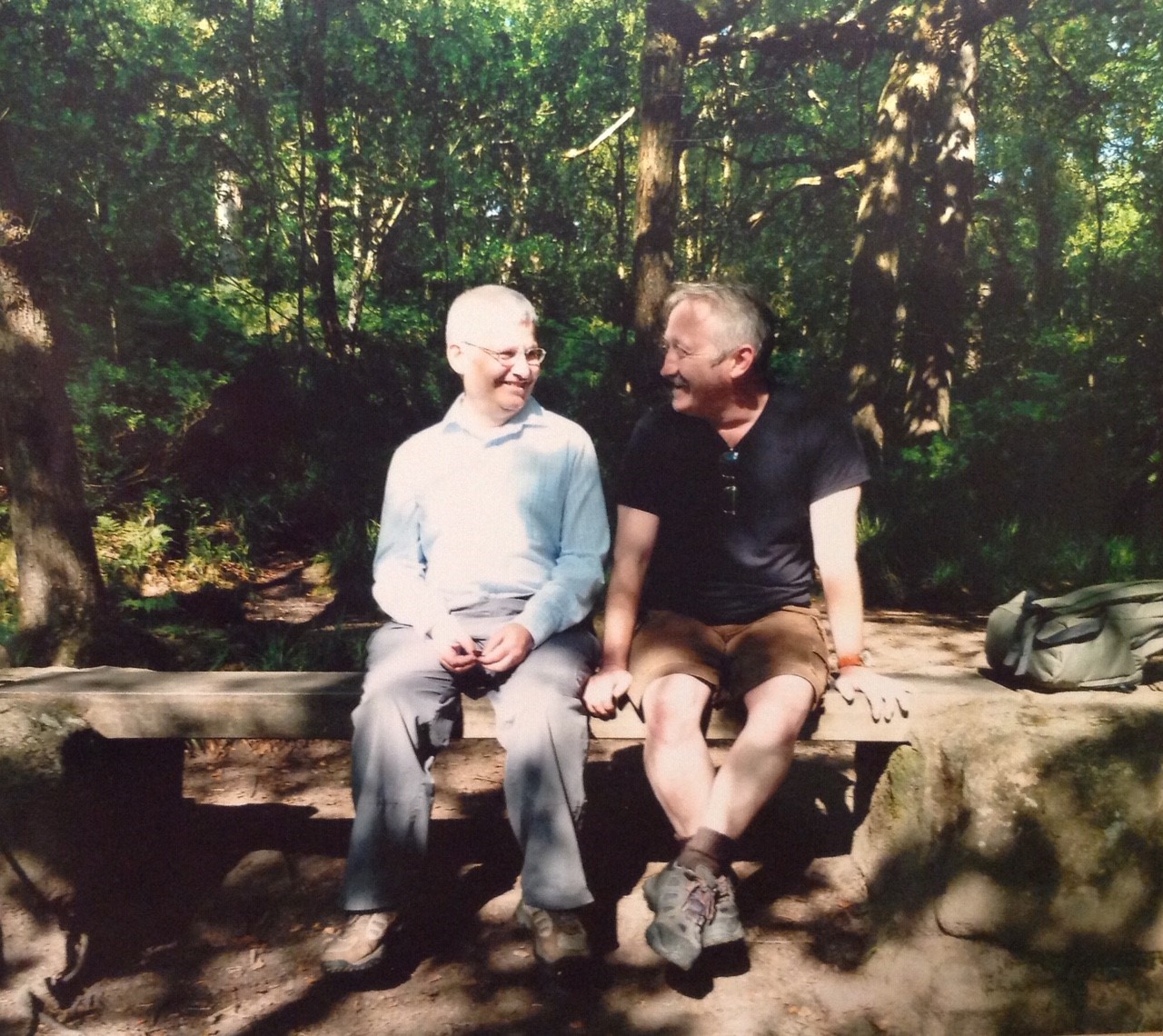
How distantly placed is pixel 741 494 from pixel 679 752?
0.71 meters

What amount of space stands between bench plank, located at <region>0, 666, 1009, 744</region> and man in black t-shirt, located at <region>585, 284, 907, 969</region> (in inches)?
2.5

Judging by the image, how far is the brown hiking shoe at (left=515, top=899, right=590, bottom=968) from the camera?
214 cm

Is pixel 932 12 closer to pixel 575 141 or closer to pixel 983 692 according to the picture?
pixel 575 141

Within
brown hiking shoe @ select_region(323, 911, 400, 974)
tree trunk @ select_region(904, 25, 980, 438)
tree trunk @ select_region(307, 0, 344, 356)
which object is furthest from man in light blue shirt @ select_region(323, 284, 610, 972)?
tree trunk @ select_region(904, 25, 980, 438)

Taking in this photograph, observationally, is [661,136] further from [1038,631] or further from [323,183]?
[1038,631]

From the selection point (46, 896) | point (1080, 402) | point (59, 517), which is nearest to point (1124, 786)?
point (46, 896)

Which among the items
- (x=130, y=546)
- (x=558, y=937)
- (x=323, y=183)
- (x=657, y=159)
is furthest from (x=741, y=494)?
(x=323, y=183)

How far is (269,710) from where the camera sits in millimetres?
2441

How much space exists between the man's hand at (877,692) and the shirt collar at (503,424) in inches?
Answer: 41.6

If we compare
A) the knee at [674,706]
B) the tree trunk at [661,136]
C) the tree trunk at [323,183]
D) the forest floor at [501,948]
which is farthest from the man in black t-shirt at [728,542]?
the tree trunk at [323,183]

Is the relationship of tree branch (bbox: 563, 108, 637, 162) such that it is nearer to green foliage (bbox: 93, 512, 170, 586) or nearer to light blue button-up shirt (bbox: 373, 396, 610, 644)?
green foliage (bbox: 93, 512, 170, 586)

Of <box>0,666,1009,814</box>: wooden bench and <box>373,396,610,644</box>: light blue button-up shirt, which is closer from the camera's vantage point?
<box>0,666,1009,814</box>: wooden bench

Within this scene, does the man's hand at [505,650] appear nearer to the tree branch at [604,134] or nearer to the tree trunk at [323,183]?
the tree branch at [604,134]

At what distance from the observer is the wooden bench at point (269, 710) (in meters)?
2.38
